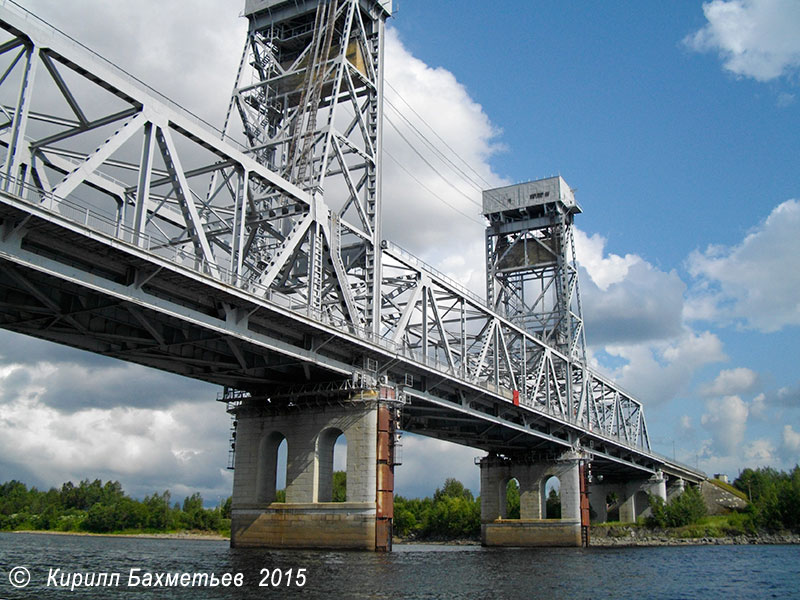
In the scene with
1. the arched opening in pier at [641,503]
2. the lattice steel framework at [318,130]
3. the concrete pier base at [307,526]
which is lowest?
the concrete pier base at [307,526]

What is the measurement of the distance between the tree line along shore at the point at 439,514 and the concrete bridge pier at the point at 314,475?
63.1 meters

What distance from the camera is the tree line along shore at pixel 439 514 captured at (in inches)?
4628

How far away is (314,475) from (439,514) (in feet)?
312

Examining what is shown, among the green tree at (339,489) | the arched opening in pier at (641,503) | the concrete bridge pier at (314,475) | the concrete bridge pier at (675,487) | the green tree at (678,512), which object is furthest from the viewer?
the concrete bridge pier at (675,487)

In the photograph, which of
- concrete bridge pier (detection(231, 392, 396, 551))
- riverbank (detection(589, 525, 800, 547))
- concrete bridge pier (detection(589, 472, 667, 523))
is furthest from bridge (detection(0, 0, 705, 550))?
concrete bridge pier (detection(589, 472, 667, 523))

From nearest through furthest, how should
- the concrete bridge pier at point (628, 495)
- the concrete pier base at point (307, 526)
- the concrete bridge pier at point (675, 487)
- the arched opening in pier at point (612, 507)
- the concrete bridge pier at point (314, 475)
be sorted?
1. the concrete pier base at point (307, 526)
2. the concrete bridge pier at point (314, 475)
3. the concrete bridge pier at point (628, 495)
4. the arched opening in pier at point (612, 507)
5. the concrete bridge pier at point (675, 487)

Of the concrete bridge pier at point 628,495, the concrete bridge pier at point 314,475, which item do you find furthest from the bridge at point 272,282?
the concrete bridge pier at point 628,495

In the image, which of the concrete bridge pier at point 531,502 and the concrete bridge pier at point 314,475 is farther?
the concrete bridge pier at point 531,502

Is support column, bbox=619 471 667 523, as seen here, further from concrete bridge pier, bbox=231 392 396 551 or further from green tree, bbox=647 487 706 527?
concrete bridge pier, bbox=231 392 396 551

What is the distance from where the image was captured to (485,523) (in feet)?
Result: 314

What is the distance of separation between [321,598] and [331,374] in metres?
24.9

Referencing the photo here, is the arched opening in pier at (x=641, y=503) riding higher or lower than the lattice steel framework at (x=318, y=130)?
lower

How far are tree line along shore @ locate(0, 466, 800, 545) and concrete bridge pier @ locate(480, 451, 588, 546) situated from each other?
787 inches

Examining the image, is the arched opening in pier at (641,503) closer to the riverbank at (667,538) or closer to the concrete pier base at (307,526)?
the riverbank at (667,538)
